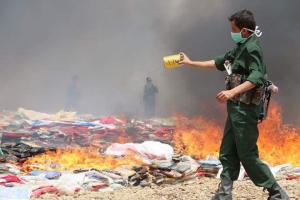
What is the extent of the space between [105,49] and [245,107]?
80.2ft

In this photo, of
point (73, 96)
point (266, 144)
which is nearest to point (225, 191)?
point (266, 144)

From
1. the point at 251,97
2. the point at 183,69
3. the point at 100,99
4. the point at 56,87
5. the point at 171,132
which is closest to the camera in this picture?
the point at 251,97

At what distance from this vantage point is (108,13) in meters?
27.5

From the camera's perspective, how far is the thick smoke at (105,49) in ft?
69.4

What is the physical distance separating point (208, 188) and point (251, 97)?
74.3 inches

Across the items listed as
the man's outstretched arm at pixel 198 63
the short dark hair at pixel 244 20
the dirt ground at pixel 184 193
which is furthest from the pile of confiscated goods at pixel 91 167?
the short dark hair at pixel 244 20

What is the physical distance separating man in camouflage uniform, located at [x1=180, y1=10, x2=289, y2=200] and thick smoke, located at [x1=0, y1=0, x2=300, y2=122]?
51.6 ft

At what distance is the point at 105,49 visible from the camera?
27.8 metres

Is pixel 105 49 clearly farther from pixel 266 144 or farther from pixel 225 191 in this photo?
pixel 225 191

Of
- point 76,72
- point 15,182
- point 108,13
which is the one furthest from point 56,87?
point 15,182

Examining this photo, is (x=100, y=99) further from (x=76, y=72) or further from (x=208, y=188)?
(x=208, y=188)

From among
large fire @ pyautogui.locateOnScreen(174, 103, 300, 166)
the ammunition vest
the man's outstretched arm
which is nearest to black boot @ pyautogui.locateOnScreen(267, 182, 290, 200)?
the ammunition vest

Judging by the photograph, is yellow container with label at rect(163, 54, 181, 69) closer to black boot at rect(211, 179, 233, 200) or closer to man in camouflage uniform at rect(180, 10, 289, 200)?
man in camouflage uniform at rect(180, 10, 289, 200)

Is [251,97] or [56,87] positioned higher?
[56,87]
